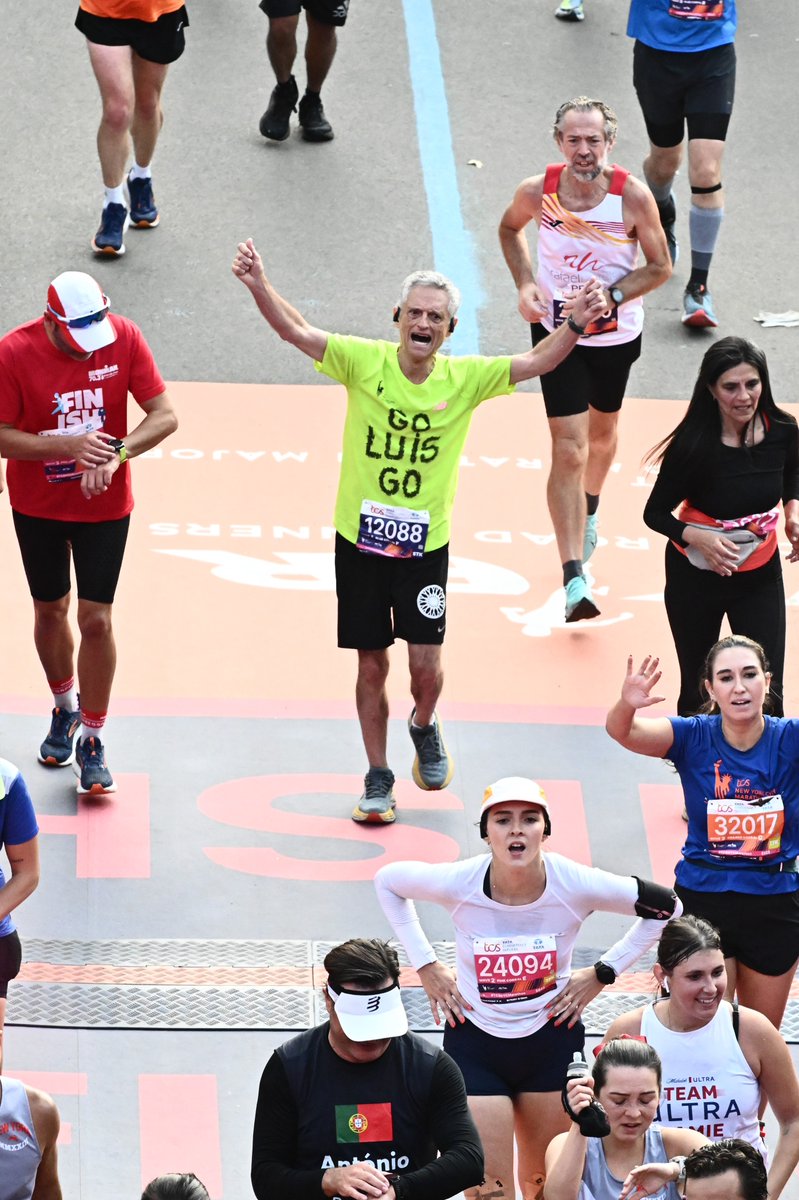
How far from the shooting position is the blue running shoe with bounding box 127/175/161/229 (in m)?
12.2

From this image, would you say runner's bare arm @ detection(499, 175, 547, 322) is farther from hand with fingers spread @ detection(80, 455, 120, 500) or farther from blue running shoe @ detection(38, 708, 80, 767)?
blue running shoe @ detection(38, 708, 80, 767)

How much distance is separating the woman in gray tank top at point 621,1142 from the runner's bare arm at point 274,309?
333cm

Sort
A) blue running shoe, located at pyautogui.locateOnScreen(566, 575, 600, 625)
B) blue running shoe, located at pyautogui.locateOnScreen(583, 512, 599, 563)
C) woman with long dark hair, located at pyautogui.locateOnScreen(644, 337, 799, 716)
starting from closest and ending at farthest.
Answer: woman with long dark hair, located at pyautogui.locateOnScreen(644, 337, 799, 716)
blue running shoe, located at pyautogui.locateOnScreen(566, 575, 600, 625)
blue running shoe, located at pyautogui.locateOnScreen(583, 512, 599, 563)

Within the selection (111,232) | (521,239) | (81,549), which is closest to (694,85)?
(521,239)

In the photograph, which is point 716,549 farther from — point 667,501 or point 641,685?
point 641,685

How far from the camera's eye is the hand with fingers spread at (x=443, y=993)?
6.01 m

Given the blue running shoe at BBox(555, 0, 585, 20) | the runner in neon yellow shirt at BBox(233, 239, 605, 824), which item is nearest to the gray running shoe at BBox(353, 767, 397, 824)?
the runner in neon yellow shirt at BBox(233, 239, 605, 824)

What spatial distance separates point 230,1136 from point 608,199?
172 inches

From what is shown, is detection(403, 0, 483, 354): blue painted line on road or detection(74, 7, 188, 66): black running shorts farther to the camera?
detection(403, 0, 483, 354): blue painted line on road

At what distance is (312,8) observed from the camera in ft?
41.5

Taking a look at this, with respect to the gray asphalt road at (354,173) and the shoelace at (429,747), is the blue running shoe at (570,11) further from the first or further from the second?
the shoelace at (429,747)

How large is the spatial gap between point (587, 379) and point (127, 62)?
139 inches

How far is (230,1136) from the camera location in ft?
21.0

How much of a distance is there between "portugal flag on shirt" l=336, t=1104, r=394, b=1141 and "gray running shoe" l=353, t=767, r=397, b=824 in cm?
299
